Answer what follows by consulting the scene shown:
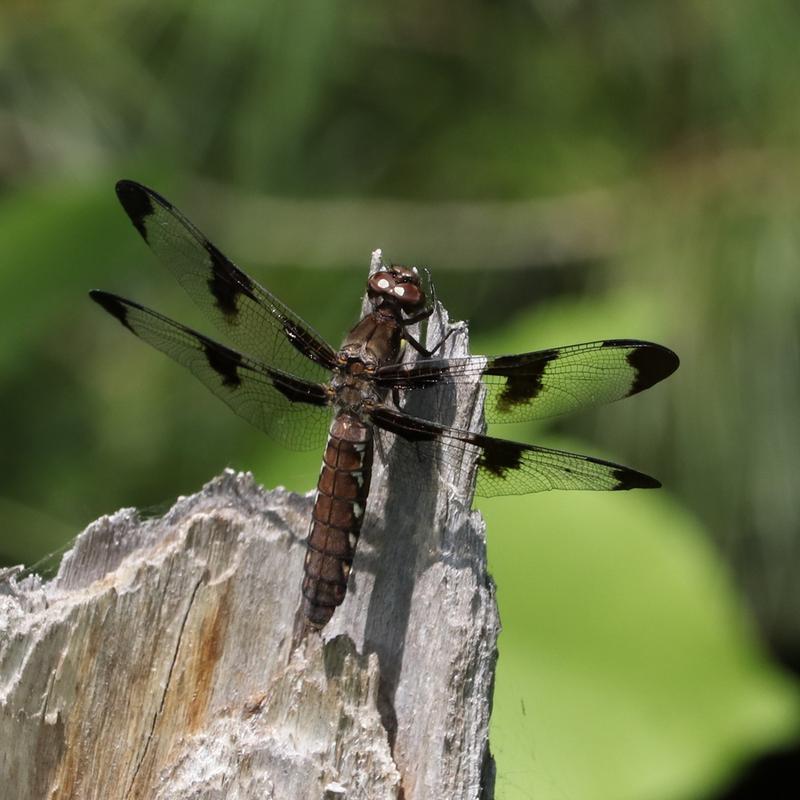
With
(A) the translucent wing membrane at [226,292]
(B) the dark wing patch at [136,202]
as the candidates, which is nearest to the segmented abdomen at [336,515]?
(A) the translucent wing membrane at [226,292]

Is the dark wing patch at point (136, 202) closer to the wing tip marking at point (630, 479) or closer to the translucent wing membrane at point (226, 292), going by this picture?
the translucent wing membrane at point (226, 292)

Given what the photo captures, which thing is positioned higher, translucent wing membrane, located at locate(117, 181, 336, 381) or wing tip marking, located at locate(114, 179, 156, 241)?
wing tip marking, located at locate(114, 179, 156, 241)

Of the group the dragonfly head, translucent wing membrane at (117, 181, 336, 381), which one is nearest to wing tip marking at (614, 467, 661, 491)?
the dragonfly head

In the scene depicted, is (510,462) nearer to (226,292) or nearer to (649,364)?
(649,364)

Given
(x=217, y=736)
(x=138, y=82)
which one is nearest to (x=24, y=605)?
(x=217, y=736)

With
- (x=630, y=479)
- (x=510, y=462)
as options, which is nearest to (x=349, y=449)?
(x=510, y=462)

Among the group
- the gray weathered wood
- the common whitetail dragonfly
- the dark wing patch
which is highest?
the dark wing patch

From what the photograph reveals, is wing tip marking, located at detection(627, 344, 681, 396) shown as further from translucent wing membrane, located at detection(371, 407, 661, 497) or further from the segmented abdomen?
the segmented abdomen
